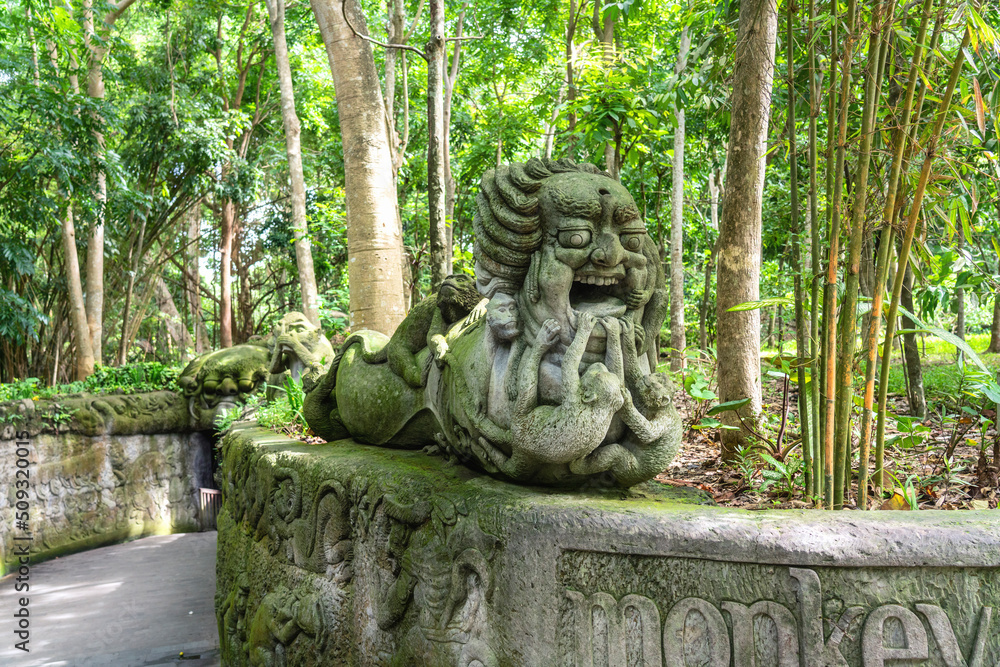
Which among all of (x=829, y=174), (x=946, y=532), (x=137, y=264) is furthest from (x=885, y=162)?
(x=137, y=264)

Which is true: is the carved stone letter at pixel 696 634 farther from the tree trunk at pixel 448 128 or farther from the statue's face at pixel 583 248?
the tree trunk at pixel 448 128

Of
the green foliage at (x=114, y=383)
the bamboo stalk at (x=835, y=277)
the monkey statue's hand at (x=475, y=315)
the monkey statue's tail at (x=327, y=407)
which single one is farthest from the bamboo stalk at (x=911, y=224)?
the green foliage at (x=114, y=383)

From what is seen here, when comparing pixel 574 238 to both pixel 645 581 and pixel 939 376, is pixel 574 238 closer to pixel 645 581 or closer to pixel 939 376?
pixel 645 581

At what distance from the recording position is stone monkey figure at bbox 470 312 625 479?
2.09m

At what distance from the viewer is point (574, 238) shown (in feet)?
7.42

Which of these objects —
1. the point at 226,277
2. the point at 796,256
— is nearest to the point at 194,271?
the point at 226,277

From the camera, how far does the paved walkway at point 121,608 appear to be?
4496 millimetres

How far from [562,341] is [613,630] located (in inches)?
34.4

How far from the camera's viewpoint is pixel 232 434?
4.70 metres

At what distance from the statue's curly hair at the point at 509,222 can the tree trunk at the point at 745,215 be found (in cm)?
101

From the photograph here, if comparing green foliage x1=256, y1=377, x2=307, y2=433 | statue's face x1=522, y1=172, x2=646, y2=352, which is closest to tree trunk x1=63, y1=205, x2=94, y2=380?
green foliage x1=256, y1=377, x2=307, y2=433

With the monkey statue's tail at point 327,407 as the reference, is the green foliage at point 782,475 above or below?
below

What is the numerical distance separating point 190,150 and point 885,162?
31.3 feet

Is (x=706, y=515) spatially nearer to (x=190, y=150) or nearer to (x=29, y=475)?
(x=29, y=475)
